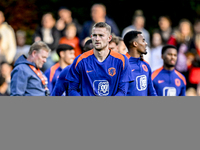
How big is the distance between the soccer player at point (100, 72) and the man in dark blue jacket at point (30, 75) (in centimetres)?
129

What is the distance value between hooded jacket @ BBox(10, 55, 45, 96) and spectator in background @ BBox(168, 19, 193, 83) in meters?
5.12

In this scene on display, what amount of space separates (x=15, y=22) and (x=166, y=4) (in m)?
4.65

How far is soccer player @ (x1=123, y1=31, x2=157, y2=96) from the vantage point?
695cm

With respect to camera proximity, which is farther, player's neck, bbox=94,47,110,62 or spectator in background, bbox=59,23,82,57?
spectator in background, bbox=59,23,82,57

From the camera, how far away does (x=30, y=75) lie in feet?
24.1

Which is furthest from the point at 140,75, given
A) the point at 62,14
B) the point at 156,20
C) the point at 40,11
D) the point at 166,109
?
the point at 40,11

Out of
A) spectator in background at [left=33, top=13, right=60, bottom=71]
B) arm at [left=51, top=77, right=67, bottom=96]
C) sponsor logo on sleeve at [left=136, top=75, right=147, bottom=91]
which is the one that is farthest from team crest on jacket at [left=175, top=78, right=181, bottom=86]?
spectator in background at [left=33, top=13, right=60, bottom=71]

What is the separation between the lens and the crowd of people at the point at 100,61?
6102 mm

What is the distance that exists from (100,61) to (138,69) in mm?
1144

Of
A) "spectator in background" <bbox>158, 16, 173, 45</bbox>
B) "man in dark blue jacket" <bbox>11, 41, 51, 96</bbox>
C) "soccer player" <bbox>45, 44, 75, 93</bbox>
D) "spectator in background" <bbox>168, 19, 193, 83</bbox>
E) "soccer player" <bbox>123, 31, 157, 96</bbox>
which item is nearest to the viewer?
"soccer player" <bbox>123, 31, 157, 96</bbox>

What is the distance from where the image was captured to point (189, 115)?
15.9 feet

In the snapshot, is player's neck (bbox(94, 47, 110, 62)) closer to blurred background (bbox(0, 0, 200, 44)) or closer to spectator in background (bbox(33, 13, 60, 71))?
spectator in background (bbox(33, 13, 60, 71))

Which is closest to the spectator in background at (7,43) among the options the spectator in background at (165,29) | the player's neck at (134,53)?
the spectator in background at (165,29)

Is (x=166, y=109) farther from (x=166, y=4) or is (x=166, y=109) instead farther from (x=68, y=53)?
(x=166, y=4)
